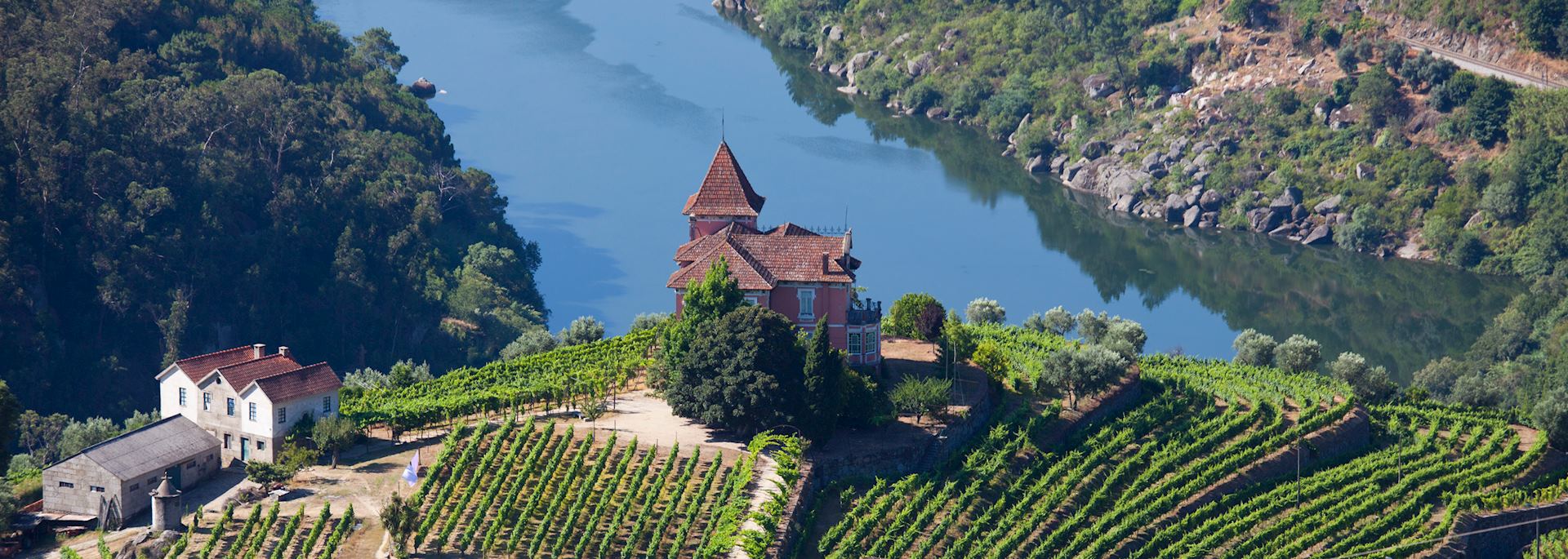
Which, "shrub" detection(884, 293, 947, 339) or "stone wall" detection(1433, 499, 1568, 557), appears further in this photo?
"shrub" detection(884, 293, 947, 339)

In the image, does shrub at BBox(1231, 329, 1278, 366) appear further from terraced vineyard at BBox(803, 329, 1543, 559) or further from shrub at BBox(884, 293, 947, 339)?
shrub at BBox(884, 293, 947, 339)

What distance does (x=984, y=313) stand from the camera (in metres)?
116

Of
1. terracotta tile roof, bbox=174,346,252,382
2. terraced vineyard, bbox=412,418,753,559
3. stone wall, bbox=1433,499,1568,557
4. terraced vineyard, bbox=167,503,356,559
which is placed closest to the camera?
terraced vineyard, bbox=167,503,356,559

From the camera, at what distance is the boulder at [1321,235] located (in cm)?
16262

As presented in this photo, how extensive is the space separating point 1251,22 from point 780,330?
323 ft

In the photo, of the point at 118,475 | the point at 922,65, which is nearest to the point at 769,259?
the point at 118,475

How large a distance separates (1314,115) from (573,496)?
94570 mm

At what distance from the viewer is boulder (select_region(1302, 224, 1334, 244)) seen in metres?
163

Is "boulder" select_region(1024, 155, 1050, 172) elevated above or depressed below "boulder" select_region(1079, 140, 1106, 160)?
below

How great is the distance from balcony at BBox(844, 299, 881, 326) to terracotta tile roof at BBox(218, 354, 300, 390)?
67.4 ft

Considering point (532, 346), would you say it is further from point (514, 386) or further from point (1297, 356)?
point (1297, 356)

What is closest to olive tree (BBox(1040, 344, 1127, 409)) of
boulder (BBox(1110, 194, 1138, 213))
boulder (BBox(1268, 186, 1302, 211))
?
boulder (BBox(1268, 186, 1302, 211))

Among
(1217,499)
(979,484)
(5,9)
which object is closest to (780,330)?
(979,484)

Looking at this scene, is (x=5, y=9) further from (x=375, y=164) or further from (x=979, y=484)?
(x=979, y=484)
